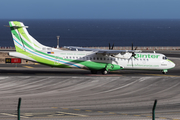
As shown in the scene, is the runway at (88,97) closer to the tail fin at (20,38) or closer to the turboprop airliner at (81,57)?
the turboprop airliner at (81,57)

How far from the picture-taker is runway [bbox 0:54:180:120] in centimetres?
2197

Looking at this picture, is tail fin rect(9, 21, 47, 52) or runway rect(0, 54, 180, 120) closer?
runway rect(0, 54, 180, 120)

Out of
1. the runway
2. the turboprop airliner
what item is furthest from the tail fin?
the runway

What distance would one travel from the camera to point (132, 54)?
4541 cm

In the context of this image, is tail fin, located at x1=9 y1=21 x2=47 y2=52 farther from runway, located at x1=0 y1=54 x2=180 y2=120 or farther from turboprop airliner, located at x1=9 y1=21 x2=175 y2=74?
runway, located at x1=0 y1=54 x2=180 y2=120

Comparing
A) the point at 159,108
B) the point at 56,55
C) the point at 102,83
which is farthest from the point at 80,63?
the point at 159,108

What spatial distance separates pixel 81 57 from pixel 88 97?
15.7 meters

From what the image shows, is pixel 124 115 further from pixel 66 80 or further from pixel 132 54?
pixel 132 54

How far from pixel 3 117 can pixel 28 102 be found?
5974 mm

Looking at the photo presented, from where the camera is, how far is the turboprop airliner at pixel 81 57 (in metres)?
43.3

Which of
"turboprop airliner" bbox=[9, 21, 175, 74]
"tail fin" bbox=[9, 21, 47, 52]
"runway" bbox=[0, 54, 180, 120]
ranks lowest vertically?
"runway" bbox=[0, 54, 180, 120]

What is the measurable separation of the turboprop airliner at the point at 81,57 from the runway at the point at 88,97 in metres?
2.46

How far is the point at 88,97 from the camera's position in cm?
2975

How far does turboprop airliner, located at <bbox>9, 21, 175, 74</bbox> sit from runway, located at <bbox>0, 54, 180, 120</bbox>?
2.46 meters
